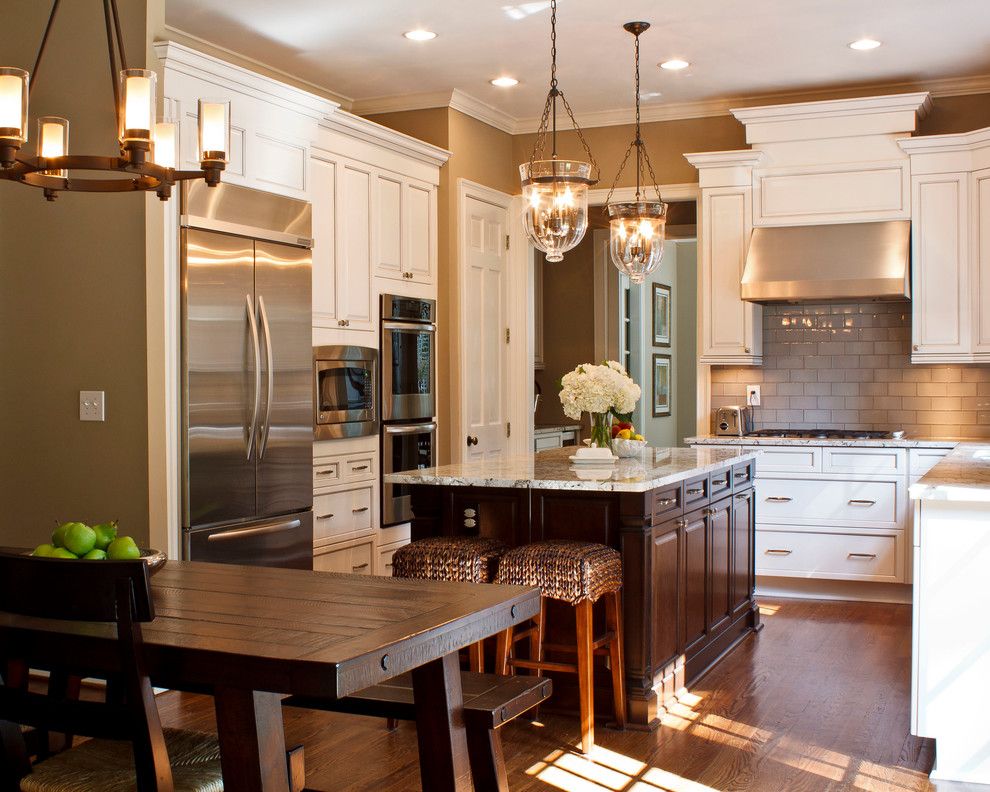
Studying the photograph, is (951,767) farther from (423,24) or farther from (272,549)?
(423,24)

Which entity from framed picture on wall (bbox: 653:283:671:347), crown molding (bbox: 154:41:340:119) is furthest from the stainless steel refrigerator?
framed picture on wall (bbox: 653:283:671:347)

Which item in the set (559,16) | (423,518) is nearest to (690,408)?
(559,16)

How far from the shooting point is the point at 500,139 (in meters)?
6.90

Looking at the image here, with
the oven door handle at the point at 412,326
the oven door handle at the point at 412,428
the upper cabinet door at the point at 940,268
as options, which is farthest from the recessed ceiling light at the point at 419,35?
the upper cabinet door at the point at 940,268

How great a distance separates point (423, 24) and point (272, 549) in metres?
2.52

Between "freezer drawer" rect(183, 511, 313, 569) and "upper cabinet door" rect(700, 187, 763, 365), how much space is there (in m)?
2.81

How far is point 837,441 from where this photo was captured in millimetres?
5836

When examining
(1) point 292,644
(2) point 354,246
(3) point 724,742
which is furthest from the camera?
(2) point 354,246

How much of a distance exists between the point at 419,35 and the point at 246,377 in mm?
1986

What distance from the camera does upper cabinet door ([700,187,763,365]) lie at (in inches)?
247

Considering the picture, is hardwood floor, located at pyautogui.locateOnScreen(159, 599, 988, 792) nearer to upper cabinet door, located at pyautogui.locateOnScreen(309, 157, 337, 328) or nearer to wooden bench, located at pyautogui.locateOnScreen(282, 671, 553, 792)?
wooden bench, located at pyautogui.locateOnScreen(282, 671, 553, 792)

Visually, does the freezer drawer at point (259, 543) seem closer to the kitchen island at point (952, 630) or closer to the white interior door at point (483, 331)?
the white interior door at point (483, 331)

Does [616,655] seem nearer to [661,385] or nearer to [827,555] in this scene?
[827,555]

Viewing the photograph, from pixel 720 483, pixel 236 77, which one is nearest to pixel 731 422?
pixel 720 483
